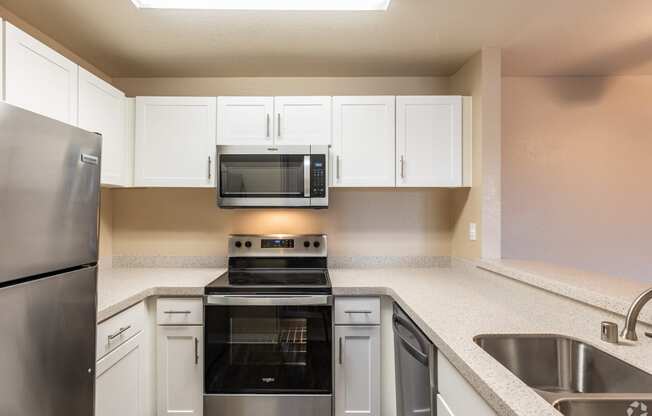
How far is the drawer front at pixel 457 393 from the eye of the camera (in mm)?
896

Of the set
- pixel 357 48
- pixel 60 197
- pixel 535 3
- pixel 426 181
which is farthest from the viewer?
pixel 426 181

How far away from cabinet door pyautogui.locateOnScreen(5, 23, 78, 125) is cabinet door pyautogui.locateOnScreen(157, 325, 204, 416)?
1.19m

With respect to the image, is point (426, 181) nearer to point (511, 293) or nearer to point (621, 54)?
point (511, 293)

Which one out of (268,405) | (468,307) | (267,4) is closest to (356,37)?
(267,4)

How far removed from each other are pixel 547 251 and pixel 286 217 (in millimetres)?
1955

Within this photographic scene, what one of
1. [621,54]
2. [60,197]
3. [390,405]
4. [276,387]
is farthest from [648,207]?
[60,197]

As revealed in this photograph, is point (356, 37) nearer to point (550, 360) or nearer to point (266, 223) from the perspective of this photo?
point (266, 223)

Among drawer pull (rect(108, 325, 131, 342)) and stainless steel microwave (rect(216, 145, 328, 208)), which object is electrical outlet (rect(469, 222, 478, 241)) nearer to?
stainless steel microwave (rect(216, 145, 328, 208))

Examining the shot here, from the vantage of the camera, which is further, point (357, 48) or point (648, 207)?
point (648, 207)

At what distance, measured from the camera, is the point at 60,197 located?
103cm

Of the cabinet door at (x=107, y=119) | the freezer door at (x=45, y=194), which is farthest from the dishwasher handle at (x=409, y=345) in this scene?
the cabinet door at (x=107, y=119)

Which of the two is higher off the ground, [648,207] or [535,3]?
[535,3]

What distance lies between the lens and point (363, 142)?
230 cm

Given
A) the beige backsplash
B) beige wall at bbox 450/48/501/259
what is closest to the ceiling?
beige wall at bbox 450/48/501/259
